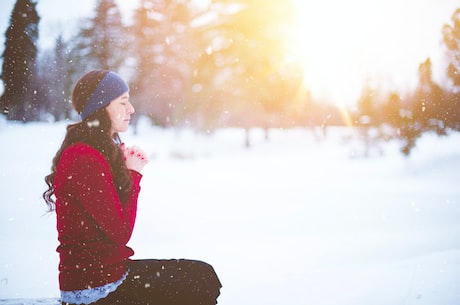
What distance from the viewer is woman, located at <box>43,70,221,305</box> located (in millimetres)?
1503

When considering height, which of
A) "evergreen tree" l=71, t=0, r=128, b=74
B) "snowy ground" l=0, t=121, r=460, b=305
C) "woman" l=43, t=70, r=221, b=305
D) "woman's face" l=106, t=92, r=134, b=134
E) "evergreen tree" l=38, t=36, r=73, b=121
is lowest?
"snowy ground" l=0, t=121, r=460, b=305

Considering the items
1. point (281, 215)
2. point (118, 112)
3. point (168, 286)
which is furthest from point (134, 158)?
point (281, 215)

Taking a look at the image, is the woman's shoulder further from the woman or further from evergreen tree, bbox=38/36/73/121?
evergreen tree, bbox=38/36/73/121

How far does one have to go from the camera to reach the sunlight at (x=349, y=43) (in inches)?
327

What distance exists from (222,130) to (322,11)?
404 cm

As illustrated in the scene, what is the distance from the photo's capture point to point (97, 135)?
64.3 inches

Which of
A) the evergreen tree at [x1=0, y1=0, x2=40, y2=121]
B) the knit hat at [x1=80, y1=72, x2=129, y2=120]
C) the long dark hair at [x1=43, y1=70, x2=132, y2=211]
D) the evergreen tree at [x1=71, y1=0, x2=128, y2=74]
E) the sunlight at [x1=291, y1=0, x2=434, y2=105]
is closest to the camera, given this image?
the long dark hair at [x1=43, y1=70, x2=132, y2=211]

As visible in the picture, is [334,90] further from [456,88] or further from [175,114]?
[175,114]

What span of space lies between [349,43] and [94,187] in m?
9.20

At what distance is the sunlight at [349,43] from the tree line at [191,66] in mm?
378

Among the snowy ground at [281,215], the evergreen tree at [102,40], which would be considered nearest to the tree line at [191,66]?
the evergreen tree at [102,40]

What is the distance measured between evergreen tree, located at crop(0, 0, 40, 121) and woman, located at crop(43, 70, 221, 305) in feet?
17.3

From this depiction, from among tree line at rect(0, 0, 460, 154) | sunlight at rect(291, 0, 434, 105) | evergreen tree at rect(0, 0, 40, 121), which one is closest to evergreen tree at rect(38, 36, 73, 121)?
tree line at rect(0, 0, 460, 154)

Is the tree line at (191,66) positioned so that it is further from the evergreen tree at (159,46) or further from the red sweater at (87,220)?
the red sweater at (87,220)
